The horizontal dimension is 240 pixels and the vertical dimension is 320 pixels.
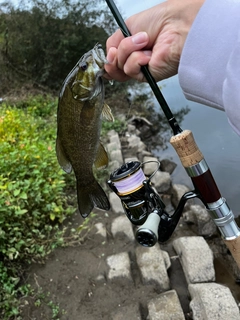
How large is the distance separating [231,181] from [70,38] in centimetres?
675

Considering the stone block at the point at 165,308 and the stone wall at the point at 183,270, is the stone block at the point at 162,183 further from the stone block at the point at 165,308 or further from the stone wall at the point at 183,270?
the stone block at the point at 165,308

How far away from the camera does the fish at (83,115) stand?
57.7 inches

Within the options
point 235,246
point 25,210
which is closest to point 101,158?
point 235,246

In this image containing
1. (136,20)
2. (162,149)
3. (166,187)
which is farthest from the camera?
(162,149)

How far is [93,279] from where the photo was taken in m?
3.26

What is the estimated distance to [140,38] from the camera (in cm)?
160

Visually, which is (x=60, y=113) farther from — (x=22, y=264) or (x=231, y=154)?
(x=231, y=154)

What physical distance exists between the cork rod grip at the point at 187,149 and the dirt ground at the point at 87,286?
1873 millimetres

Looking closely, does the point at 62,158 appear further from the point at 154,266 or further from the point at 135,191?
the point at 154,266

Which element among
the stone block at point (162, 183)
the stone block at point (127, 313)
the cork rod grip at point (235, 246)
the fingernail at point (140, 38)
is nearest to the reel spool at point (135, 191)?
the cork rod grip at point (235, 246)

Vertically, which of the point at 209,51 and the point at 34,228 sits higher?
the point at 209,51

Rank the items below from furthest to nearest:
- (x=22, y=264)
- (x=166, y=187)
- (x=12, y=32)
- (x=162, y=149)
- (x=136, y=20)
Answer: (x=12, y=32)
(x=162, y=149)
(x=166, y=187)
(x=22, y=264)
(x=136, y=20)

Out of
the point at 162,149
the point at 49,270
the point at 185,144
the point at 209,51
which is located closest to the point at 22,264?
the point at 49,270

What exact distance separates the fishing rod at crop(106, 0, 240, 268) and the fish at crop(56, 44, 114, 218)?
0.57ft
